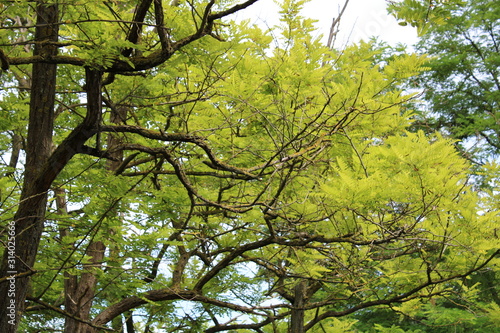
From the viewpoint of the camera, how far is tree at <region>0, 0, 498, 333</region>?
416 centimetres

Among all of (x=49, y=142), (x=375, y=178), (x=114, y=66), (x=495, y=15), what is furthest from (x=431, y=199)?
(x=495, y=15)

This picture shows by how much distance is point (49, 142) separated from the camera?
4.87 metres

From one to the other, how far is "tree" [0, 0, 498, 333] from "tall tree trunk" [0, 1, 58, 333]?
14 mm

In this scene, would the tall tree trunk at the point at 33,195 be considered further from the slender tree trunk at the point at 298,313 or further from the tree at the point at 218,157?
the slender tree trunk at the point at 298,313

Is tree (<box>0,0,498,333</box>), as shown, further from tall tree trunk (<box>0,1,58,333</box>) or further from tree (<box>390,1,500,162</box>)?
tree (<box>390,1,500,162</box>)

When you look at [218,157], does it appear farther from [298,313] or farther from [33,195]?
[298,313]

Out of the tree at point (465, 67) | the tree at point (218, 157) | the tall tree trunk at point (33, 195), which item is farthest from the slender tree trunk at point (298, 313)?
the tree at point (465, 67)

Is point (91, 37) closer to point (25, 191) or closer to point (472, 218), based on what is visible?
point (25, 191)

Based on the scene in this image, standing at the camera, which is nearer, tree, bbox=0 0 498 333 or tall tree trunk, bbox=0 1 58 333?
tree, bbox=0 0 498 333

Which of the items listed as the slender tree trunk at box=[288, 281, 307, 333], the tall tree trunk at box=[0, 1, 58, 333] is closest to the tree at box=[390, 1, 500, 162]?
the slender tree trunk at box=[288, 281, 307, 333]

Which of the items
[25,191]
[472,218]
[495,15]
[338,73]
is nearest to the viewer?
[25,191]

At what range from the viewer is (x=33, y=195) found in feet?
14.3

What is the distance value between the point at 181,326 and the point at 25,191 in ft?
14.8

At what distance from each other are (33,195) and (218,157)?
2.34 meters
